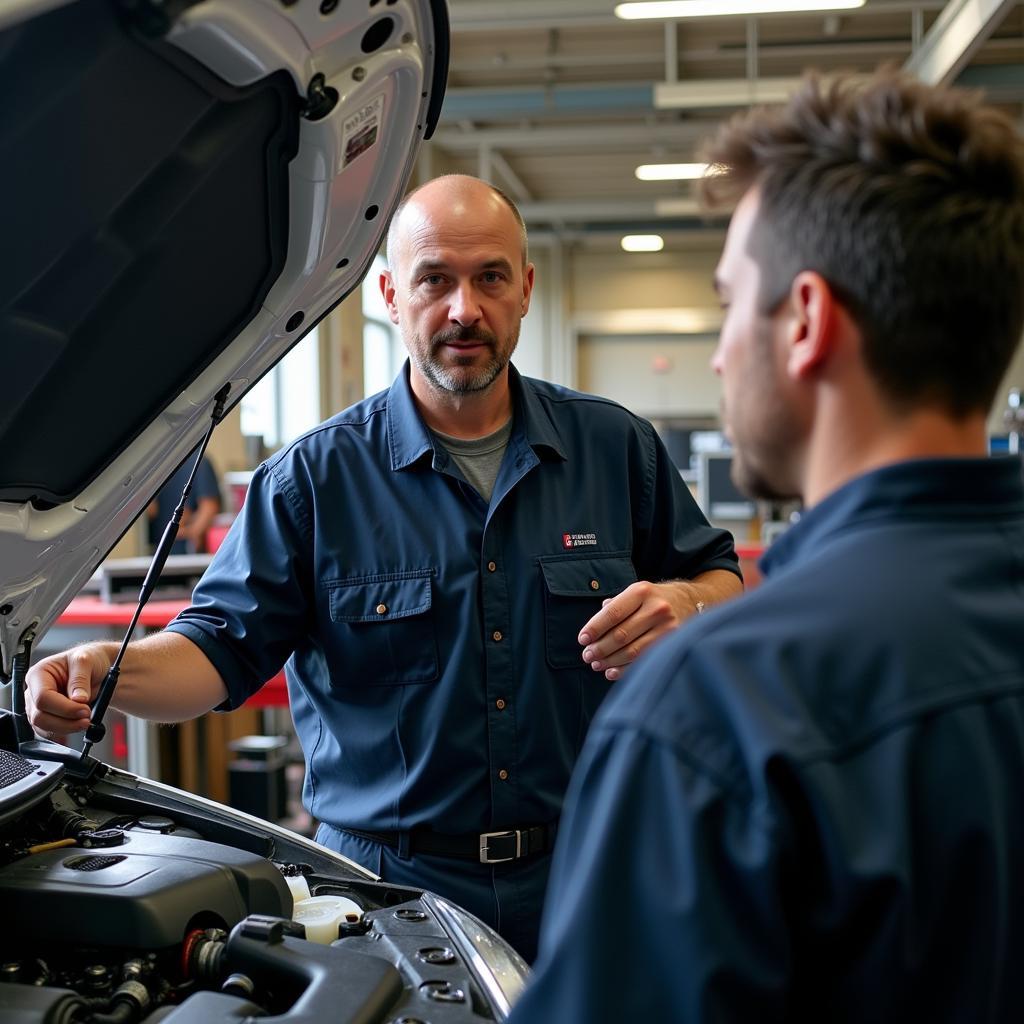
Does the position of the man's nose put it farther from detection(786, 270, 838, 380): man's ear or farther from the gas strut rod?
detection(786, 270, 838, 380): man's ear

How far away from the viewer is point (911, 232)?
29.4 inches

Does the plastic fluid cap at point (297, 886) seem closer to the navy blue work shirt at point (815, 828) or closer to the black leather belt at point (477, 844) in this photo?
the black leather belt at point (477, 844)

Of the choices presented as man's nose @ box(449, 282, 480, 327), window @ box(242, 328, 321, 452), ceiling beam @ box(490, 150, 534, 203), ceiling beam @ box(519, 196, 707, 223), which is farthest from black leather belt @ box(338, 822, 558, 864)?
ceiling beam @ box(519, 196, 707, 223)

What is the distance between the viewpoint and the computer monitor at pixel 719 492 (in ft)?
23.8

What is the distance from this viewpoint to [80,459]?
1336 millimetres

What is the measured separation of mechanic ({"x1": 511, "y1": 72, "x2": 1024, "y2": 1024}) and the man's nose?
991 millimetres

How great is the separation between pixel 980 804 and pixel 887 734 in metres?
0.07

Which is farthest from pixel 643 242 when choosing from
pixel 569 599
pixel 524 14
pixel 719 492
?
pixel 569 599

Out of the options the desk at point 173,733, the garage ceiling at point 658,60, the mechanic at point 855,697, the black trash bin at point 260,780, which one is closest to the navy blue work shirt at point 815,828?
the mechanic at point 855,697

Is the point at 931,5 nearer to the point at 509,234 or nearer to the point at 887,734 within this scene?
the point at 509,234

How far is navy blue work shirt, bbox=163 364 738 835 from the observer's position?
167cm

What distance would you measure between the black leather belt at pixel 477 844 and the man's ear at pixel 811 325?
1.04 meters

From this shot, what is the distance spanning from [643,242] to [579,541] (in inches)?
458

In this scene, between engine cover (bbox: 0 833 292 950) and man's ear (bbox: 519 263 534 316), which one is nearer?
engine cover (bbox: 0 833 292 950)
